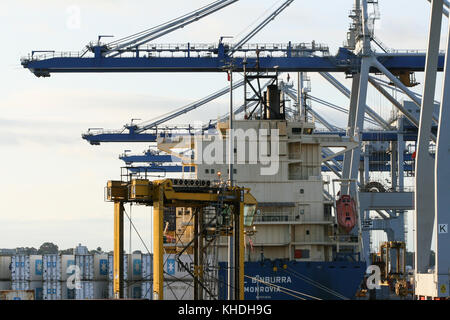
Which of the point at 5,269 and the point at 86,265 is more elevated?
the point at 86,265

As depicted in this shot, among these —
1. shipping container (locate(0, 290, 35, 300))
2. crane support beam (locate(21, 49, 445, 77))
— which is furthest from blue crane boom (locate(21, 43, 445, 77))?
shipping container (locate(0, 290, 35, 300))

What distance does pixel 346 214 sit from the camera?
157 feet

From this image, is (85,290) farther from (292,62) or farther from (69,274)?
(292,62)

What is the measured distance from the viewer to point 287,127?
49500mm

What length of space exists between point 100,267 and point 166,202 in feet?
85.9

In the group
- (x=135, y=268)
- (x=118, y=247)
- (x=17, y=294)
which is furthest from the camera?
(x=135, y=268)

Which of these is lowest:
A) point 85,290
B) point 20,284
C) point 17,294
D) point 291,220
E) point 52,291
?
point 52,291

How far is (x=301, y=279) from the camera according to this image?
4472 centimetres

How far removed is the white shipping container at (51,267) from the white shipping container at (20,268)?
1.23 metres

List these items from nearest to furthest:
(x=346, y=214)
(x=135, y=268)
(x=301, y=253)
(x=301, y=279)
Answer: (x=301, y=279)
(x=301, y=253)
(x=346, y=214)
(x=135, y=268)

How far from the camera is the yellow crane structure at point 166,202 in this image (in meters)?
34.9

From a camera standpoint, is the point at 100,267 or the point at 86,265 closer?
the point at 86,265

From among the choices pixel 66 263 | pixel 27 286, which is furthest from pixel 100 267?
pixel 27 286
